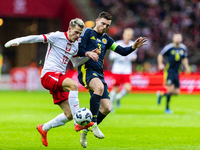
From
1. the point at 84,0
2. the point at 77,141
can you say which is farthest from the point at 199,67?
the point at 77,141

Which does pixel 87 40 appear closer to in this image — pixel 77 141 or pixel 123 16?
pixel 77 141

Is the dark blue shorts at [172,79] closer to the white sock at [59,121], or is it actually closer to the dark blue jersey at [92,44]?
the dark blue jersey at [92,44]

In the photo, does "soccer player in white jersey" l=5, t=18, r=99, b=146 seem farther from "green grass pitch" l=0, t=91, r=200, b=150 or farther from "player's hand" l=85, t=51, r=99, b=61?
"green grass pitch" l=0, t=91, r=200, b=150

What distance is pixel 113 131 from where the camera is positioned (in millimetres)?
7715

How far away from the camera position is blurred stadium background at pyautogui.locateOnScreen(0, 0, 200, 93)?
22.5 metres

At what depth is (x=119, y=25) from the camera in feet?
85.8

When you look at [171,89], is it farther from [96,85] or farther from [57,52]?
[57,52]

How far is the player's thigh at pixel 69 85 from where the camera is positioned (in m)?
5.60

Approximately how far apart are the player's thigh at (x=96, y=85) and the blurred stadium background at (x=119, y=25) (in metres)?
14.5

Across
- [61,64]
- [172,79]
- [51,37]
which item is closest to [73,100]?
[61,64]

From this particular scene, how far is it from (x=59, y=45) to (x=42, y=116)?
15.4 ft

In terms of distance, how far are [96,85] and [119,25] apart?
2038 cm

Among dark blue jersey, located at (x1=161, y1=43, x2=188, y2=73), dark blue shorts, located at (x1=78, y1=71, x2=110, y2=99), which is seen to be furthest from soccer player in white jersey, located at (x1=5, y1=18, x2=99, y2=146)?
dark blue jersey, located at (x1=161, y1=43, x2=188, y2=73)

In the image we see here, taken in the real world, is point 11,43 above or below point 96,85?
above
